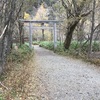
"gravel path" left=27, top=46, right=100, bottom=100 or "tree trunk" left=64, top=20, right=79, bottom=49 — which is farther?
"tree trunk" left=64, top=20, right=79, bottom=49

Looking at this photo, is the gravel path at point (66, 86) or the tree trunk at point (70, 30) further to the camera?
the tree trunk at point (70, 30)

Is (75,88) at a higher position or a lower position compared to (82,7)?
lower

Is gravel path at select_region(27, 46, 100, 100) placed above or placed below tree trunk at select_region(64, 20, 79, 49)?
below

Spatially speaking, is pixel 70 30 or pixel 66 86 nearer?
pixel 66 86

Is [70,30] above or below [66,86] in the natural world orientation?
above

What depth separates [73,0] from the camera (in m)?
18.1

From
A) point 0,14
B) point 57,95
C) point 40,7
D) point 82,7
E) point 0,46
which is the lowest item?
point 57,95

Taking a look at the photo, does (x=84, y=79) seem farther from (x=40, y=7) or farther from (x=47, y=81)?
(x=40, y=7)

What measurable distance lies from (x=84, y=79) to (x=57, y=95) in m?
2.50

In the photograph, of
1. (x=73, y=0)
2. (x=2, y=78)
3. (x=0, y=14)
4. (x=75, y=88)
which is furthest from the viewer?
(x=73, y=0)

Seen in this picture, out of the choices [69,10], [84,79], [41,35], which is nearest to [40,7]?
[41,35]

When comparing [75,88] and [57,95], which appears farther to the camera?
[75,88]

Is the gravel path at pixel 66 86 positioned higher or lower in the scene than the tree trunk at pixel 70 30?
lower

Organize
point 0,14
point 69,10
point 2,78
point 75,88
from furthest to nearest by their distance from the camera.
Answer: point 69,10, point 2,78, point 0,14, point 75,88
